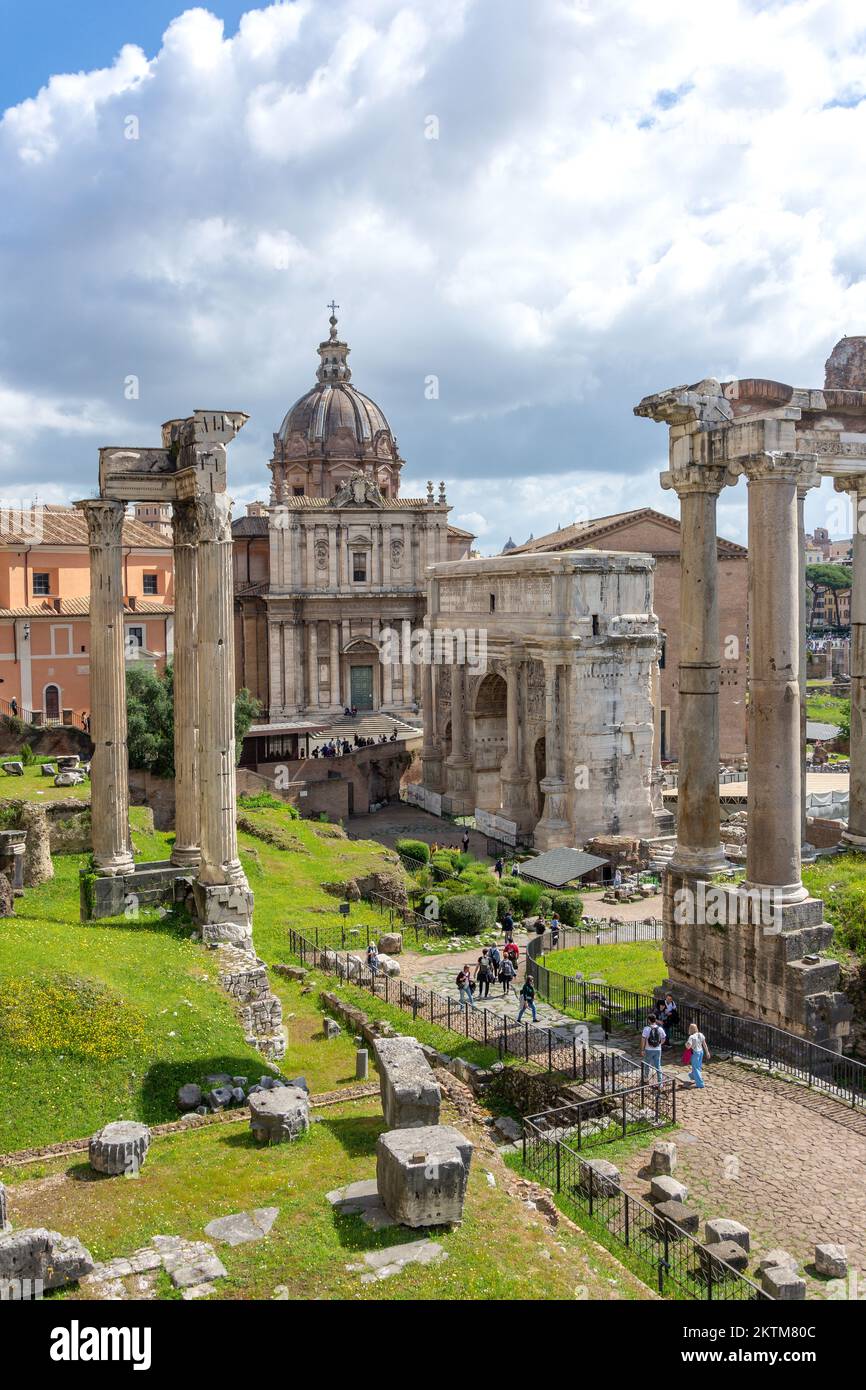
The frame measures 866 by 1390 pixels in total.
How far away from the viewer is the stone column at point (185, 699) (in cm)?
1770

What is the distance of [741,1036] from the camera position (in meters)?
14.2

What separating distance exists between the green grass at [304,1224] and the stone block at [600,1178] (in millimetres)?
848

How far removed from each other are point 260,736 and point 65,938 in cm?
2729

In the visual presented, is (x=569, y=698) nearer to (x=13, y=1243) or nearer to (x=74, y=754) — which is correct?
(x=74, y=754)

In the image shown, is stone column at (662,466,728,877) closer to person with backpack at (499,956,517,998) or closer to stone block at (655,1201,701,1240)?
person with backpack at (499,956,517,998)

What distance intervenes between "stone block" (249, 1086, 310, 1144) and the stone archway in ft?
99.9

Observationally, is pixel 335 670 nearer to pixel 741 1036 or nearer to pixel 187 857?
pixel 187 857

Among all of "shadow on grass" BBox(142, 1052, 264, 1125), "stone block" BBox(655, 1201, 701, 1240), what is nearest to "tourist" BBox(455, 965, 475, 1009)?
"shadow on grass" BBox(142, 1052, 264, 1125)

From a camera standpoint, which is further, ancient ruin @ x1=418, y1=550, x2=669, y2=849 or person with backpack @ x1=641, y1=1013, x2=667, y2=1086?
ancient ruin @ x1=418, y1=550, x2=669, y2=849

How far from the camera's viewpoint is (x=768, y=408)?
1478 cm

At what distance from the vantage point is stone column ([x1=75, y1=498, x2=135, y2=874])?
17.6 metres

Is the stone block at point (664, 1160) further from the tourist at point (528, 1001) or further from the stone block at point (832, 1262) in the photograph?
→ the tourist at point (528, 1001)

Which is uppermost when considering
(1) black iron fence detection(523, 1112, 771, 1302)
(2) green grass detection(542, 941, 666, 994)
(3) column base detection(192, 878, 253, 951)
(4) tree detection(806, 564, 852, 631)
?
(4) tree detection(806, 564, 852, 631)
